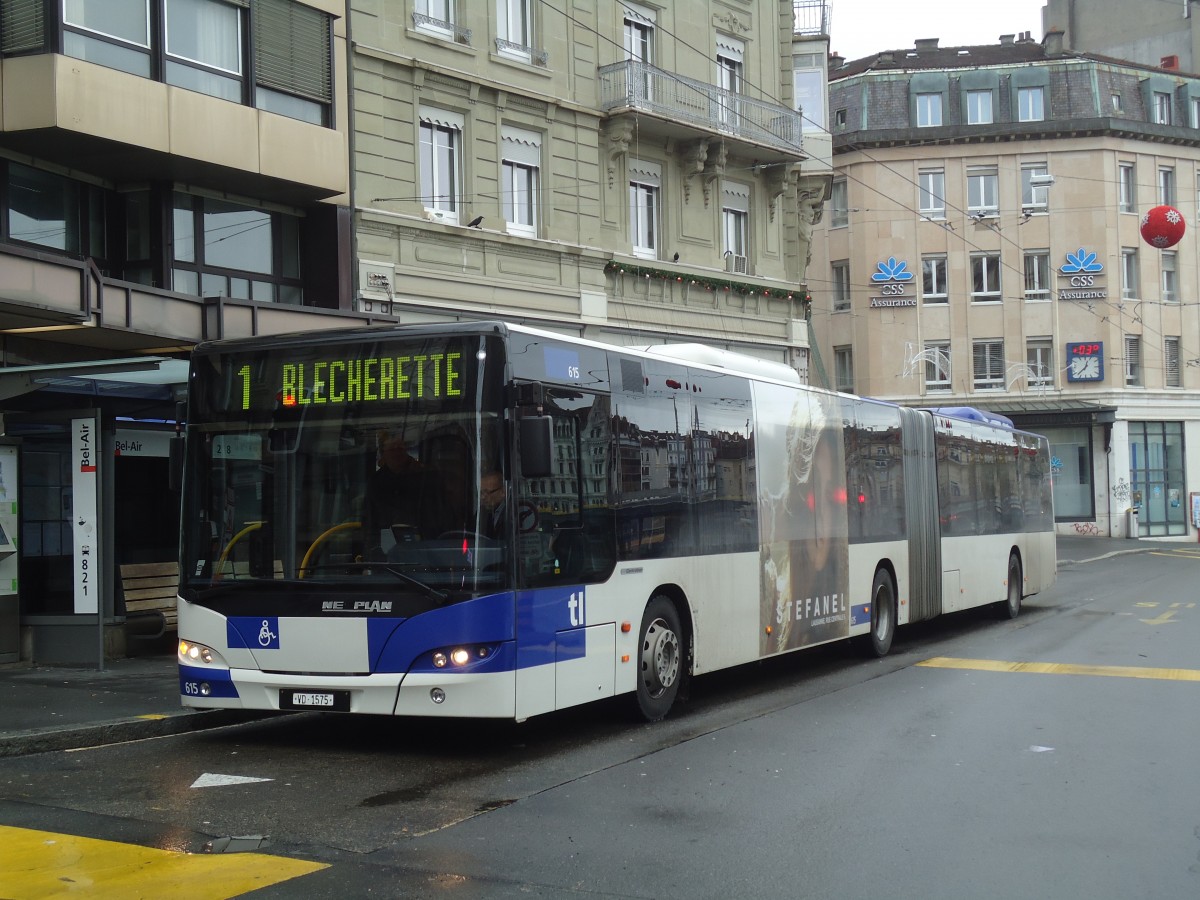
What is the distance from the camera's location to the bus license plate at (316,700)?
9.06 meters

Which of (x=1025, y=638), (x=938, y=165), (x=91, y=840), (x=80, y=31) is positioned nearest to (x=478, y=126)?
(x=80, y=31)

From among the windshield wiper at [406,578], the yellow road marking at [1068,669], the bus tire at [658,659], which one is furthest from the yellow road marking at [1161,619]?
the windshield wiper at [406,578]

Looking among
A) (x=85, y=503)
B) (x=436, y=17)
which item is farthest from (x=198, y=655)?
(x=436, y=17)

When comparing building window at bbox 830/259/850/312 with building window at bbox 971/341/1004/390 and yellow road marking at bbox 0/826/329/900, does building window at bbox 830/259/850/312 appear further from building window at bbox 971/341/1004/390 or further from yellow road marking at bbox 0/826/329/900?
yellow road marking at bbox 0/826/329/900

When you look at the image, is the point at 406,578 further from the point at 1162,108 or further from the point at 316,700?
the point at 1162,108

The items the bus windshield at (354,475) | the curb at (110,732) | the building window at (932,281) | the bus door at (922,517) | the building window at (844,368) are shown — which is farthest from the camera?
the building window at (844,368)

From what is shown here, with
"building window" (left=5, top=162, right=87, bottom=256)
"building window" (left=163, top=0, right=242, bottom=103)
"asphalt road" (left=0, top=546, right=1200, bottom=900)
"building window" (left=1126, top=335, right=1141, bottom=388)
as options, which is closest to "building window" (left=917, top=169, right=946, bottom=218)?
"building window" (left=1126, top=335, right=1141, bottom=388)

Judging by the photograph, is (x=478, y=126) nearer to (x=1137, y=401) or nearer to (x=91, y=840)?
(x=91, y=840)

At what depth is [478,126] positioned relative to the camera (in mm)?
22453

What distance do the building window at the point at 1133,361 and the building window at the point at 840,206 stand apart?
11.1 meters

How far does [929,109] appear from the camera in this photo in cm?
5131

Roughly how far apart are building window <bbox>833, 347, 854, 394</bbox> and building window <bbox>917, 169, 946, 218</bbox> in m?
5.85

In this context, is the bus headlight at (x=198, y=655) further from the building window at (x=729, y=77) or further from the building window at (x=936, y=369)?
the building window at (x=936, y=369)

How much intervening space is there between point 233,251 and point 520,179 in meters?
6.31
